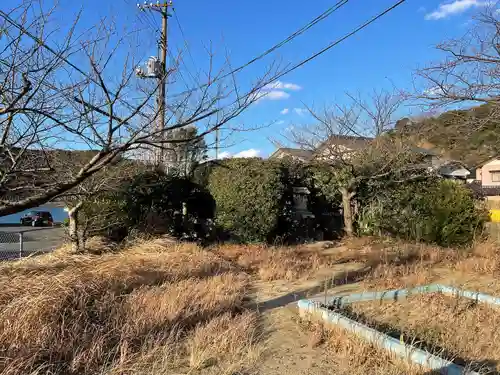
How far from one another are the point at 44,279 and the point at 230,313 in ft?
7.48

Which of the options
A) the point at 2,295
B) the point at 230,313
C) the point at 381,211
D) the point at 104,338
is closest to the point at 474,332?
the point at 230,313

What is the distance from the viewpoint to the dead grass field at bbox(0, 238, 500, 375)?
14.0ft

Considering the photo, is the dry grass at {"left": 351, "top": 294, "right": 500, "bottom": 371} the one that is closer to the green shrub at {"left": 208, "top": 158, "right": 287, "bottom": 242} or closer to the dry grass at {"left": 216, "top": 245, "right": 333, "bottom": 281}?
the dry grass at {"left": 216, "top": 245, "right": 333, "bottom": 281}

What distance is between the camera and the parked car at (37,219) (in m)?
26.8

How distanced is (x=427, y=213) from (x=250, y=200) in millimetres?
5507

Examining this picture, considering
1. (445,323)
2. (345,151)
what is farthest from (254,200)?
(445,323)

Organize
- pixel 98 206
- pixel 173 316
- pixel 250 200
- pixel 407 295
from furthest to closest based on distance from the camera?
pixel 250 200, pixel 98 206, pixel 407 295, pixel 173 316

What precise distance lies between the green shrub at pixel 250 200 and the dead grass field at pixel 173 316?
10.2 feet

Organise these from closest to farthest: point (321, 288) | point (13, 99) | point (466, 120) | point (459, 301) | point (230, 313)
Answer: point (13, 99)
point (230, 313)
point (459, 301)
point (321, 288)
point (466, 120)

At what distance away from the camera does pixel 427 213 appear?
1402cm

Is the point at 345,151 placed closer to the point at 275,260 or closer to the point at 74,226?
the point at 275,260

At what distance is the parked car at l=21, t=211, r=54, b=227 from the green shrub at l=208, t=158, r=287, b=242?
55.4ft

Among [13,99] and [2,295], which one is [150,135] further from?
[2,295]

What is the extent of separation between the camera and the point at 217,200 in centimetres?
1271
